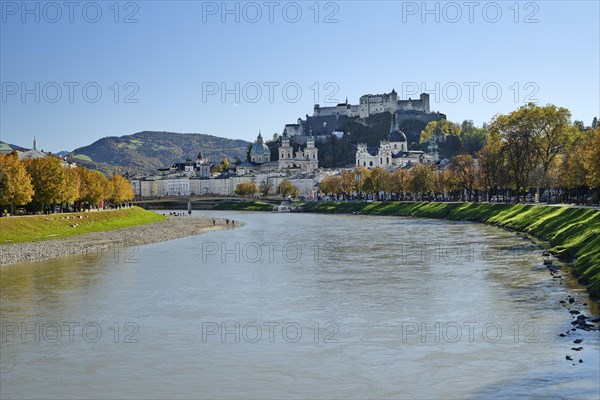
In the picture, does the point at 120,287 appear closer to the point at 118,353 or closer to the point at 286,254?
the point at 118,353

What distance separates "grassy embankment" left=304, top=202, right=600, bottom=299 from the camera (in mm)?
36528

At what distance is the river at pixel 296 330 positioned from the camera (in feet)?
65.0

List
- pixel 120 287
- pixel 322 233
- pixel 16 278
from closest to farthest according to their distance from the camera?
pixel 120 287 < pixel 16 278 < pixel 322 233

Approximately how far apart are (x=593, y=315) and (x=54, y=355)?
1726 cm

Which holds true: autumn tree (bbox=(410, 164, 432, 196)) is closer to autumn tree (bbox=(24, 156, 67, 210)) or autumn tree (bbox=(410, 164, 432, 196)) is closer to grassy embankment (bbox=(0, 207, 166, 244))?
grassy embankment (bbox=(0, 207, 166, 244))

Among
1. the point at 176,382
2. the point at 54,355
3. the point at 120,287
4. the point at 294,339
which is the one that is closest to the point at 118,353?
the point at 54,355

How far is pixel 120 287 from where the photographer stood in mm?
36094

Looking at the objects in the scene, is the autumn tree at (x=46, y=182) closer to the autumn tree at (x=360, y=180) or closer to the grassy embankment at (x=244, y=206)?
the autumn tree at (x=360, y=180)

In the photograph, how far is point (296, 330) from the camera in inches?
1021

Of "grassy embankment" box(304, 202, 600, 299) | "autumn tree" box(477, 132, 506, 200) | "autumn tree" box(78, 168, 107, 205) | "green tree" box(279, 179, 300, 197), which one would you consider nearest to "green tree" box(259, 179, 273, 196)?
"green tree" box(279, 179, 300, 197)

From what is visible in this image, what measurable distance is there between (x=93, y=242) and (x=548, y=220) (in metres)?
35.0

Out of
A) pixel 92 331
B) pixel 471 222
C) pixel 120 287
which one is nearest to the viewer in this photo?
pixel 92 331

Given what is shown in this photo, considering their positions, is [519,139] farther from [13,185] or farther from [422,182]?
[13,185]

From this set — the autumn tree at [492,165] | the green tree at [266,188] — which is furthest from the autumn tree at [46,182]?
the green tree at [266,188]
